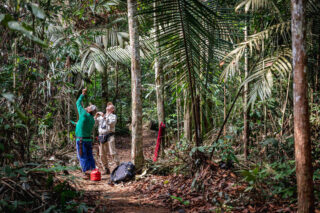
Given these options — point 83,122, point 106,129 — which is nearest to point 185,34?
point 83,122

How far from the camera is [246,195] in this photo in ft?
11.9

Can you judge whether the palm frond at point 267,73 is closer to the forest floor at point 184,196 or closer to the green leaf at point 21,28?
the forest floor at point 184,196

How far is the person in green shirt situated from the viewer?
247 inches

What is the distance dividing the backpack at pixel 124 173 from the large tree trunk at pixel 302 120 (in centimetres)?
372

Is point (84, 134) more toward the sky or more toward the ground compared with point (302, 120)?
more toward the ground

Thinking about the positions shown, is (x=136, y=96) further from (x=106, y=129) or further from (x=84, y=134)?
(x=84, y=134)

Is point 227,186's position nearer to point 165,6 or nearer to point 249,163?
point 249,163

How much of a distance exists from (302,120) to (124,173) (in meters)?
4.00

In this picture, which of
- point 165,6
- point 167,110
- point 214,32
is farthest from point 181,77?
point 167,110

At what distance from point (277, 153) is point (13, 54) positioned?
424 centimetres

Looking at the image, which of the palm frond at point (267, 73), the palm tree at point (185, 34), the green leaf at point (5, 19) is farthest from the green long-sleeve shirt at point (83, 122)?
the green leaf at point (5, 19)

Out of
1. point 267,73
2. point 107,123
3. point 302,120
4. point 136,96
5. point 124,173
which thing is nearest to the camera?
point 302,120

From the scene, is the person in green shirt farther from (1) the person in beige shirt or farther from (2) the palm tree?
(2) the palm tree

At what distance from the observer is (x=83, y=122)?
6266mm
